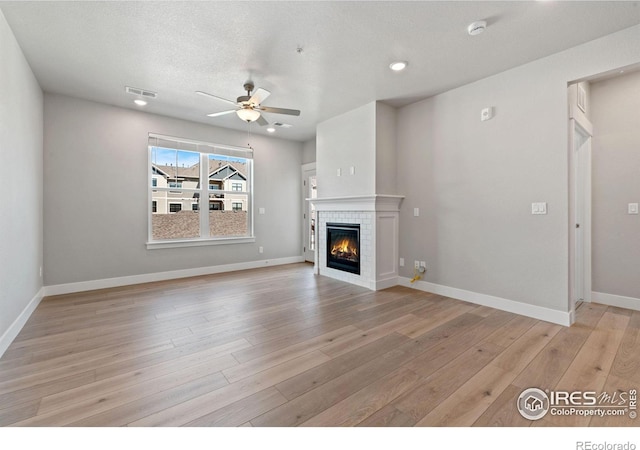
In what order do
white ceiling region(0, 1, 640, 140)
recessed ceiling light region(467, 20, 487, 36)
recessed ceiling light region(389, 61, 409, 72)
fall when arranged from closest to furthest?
white ceiling region(0, 1, 640, 140)
recessed ceiling light region(467, 20, 487, 36)
recessed ceiling light region(389, 61, 409, 72)

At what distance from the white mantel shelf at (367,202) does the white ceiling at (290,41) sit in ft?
4.73

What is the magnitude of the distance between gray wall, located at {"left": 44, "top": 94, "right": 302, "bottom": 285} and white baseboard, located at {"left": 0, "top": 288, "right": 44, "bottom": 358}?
624 mm

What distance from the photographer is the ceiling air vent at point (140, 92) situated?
3674mm

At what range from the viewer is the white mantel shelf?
415 centimetres

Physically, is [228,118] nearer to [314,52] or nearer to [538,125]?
[314,52]

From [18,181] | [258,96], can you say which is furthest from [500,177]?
[18,181]

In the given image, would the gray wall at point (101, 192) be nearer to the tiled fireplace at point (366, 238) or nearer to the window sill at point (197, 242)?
the window sill at point (197, 242)

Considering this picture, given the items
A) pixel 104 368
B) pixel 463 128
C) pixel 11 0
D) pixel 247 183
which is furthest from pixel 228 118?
pixel 104 368

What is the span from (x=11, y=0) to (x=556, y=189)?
5.00 metres

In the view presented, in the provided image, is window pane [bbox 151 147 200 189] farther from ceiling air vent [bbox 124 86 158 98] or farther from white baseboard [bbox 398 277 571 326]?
white baseboard [bbox 398 277 571 326]

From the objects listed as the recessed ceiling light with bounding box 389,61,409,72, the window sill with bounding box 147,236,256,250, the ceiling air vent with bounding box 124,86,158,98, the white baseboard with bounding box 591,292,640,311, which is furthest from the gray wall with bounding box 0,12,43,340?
the white baseboard with bounding box 591,292,640,311

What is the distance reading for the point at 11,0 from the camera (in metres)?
2.15

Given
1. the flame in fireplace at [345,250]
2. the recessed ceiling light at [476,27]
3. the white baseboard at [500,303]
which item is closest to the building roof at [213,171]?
the flame in fireplace at [345,250]

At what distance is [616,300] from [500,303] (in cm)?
142
